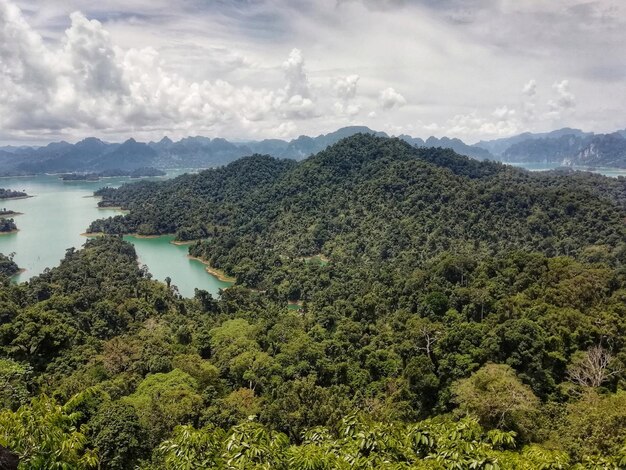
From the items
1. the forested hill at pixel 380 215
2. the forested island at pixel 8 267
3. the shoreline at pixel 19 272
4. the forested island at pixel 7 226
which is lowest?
the shoreline at pixel 19 272

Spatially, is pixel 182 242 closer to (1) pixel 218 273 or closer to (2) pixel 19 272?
(1) pixel 218 273

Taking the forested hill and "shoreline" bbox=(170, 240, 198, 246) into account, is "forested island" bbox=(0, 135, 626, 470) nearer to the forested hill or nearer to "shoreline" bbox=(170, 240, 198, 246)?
the forested hill

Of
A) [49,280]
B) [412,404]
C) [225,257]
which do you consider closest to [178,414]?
[412,404]

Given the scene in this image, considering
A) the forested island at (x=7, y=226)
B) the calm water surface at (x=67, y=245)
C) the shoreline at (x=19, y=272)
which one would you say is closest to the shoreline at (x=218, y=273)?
the calm water surface at (x=67, y=245)

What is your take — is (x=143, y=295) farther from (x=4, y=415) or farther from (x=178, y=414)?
(x=4, y=415)

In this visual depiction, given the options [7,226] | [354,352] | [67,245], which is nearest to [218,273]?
[67,245]

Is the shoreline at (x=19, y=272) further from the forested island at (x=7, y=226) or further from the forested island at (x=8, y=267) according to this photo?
the forested island at (x=7, y=226)
